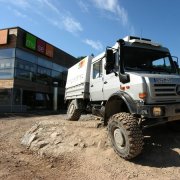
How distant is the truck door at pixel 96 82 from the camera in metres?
9.66

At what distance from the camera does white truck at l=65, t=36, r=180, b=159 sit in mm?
7023

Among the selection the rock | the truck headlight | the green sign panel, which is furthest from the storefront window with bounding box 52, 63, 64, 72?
the truck headlight

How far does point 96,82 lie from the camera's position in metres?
10.1

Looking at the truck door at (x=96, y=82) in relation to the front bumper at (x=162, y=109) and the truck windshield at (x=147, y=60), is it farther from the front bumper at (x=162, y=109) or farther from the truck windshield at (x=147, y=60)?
the front bumper at (x=162, y=109)

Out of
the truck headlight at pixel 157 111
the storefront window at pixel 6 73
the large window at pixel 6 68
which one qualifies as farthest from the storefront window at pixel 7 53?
the truck headlight at pixel 157 111

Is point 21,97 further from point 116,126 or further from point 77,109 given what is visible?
point 116,126

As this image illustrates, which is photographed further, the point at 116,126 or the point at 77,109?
the point at 77,109

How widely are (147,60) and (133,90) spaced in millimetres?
1534

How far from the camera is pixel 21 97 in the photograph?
27125 mm

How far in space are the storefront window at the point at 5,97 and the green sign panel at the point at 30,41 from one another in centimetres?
498

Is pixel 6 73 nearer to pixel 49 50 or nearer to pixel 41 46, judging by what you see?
pixel 41 46

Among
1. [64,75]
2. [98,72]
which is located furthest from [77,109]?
[64,75]

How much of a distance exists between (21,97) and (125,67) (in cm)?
2051

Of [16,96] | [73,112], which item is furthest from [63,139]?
[16,96]
